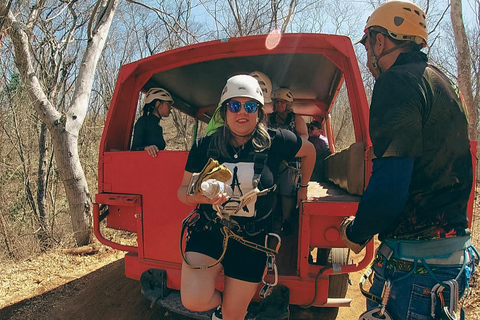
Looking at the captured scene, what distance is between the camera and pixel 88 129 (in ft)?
33.6

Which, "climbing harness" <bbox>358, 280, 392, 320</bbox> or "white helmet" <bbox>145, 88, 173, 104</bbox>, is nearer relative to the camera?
Answer: "climbing harness" <bbox>358, 280, 392, 320</bbox>

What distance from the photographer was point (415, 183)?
1.39 metres

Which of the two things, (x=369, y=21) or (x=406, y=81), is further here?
(x=369, y=21)

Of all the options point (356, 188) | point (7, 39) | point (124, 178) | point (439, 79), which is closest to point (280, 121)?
point (356, 188)

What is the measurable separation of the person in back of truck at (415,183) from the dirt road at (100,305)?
6.89ft

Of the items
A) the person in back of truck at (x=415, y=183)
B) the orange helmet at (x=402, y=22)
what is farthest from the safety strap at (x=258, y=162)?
the orange helmet at (x=402, y=22)

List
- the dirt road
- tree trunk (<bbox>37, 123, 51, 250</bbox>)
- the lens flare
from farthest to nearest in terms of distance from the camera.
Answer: tree trunk (<bbox>37, 123, 51, 250</bbox>) < the dirt road < the lens flare

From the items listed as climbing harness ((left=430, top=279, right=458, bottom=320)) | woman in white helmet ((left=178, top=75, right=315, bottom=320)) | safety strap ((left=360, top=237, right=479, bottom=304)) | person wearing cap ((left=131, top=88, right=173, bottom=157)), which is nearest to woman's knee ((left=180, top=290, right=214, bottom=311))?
woman in white helmet ((left=178, top=75, right=315, bottom=320))

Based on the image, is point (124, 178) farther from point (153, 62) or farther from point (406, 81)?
point (406, 81)

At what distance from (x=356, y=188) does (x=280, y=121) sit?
61.7 inches

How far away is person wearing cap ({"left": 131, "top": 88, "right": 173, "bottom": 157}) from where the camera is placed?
3.46 meters

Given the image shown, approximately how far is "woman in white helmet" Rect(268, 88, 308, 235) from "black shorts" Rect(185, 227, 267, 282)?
0.62 m

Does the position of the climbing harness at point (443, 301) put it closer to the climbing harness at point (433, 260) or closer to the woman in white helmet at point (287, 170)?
the climbing harness at point (433, 260)

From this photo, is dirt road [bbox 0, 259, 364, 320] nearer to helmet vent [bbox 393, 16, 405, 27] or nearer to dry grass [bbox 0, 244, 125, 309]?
dry grass [bbox 0, 244, 125, 309]
